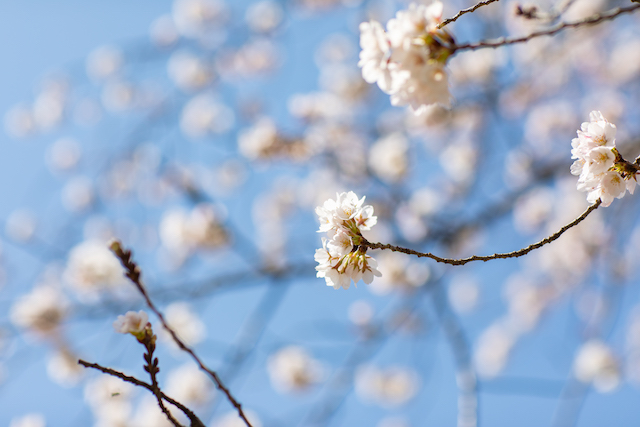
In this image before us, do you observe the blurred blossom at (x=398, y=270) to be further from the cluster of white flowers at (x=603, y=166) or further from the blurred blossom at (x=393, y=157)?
the cluster of white flowers at (x=603, y=166)

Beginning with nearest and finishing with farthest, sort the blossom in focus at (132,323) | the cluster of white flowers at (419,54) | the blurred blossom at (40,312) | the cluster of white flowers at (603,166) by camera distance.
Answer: the cluster of white flowers at (419,54)
the cluster of white flowers at (603,166)
the blossom in focus at (132,323)
the blurred blossom at (40,312)

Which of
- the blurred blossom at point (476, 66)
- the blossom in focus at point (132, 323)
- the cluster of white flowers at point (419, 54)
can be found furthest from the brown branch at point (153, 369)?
the blurred blossom at point (476, 66)

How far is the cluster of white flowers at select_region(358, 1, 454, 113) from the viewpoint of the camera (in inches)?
35.0

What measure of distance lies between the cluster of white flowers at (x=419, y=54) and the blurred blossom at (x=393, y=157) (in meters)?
3.75

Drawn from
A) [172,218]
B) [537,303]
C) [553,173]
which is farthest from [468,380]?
[537,303]

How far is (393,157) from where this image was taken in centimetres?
475

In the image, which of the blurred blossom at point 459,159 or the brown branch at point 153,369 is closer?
the brown branch at point 153,369

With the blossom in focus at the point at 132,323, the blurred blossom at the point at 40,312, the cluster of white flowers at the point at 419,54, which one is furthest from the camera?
the blurred blossom at the point at 40,312

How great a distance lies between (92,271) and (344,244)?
3.69 m

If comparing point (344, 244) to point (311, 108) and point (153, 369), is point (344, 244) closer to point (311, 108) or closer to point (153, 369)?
point (153, 369)

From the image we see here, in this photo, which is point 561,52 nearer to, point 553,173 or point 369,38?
point 553,173

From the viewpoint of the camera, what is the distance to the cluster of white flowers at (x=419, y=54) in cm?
89

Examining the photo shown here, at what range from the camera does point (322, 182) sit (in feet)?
21.0

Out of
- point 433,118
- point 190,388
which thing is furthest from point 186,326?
point 433,118
